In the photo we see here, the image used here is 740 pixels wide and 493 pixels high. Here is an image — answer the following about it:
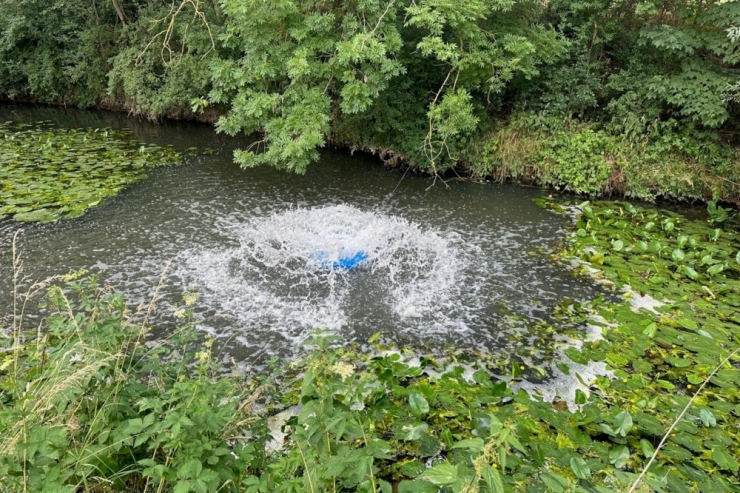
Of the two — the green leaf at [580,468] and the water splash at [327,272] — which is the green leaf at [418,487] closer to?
the green leaf at [580,468]

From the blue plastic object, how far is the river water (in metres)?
0.05

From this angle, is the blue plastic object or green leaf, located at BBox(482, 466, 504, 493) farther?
the blue plastic object

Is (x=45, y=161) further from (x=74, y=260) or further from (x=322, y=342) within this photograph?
(x=322, y=342)

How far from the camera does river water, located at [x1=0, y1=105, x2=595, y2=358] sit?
4922 millimetres

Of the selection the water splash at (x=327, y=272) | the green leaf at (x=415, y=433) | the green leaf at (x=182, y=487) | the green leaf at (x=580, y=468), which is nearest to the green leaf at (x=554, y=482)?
the green leaf at (x=580, y=468)

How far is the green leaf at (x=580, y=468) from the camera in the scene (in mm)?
2643

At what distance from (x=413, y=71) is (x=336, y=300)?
6.59m

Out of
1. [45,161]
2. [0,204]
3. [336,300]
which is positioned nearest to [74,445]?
[336,300]

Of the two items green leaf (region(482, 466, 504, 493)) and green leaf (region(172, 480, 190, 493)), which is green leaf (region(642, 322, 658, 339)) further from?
green leaf (region(172, 480, 190, 493))

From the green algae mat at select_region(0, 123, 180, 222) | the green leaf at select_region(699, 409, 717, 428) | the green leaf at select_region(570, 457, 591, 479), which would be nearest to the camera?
the green leaf at select_region(570, 457, 591, 479)

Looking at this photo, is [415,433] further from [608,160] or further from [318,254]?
[608,160]

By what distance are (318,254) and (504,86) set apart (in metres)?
5.62

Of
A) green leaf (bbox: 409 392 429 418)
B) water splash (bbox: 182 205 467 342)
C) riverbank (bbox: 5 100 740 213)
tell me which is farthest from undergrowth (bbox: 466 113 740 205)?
green leaf (bbox: 409 392 429 418)

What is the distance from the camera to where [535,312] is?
16.7 ft
